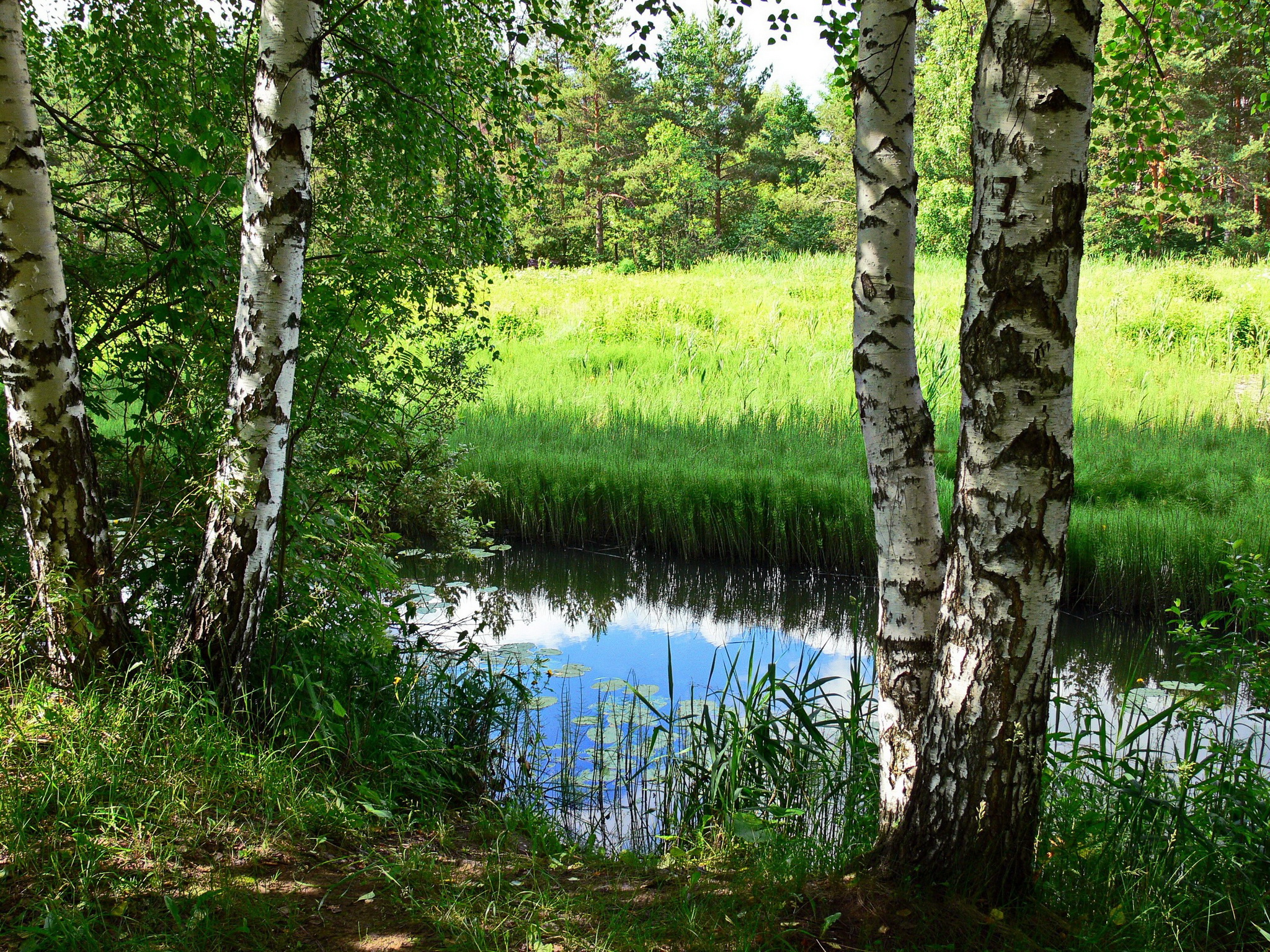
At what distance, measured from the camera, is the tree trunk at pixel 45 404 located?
2.58m

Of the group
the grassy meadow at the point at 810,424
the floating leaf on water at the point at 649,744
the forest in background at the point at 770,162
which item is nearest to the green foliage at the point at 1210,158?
the forest in background at the point at 770,162

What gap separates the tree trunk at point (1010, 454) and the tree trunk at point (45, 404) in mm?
2723

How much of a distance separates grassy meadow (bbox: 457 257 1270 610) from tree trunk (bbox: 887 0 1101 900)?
16.5 ft

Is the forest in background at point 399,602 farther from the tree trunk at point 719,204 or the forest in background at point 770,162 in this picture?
the tree trunk at point 719,204

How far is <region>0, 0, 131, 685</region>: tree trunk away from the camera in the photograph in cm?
258

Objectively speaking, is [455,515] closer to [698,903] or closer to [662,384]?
[698,903]

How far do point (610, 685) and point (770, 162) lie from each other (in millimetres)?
37712

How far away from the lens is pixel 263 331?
284cm

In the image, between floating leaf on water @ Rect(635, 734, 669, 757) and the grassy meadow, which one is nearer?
floating leaf on water @ Rect(635, 734, 669, 757)

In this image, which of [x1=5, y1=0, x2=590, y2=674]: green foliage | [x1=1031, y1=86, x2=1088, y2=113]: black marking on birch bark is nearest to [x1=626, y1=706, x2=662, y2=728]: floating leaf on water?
[x1=5, y1=0, x2=590, y2=674]: green foliage

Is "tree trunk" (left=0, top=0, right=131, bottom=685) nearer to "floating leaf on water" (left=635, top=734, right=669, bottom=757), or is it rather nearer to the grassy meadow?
"floating leaf on water" (left=635, top=734, right=669, bottom=757)

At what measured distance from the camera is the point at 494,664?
543 centimetres

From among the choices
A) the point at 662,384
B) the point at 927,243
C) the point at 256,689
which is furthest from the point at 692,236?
the point at 256,689

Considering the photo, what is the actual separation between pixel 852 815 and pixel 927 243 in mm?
31117
